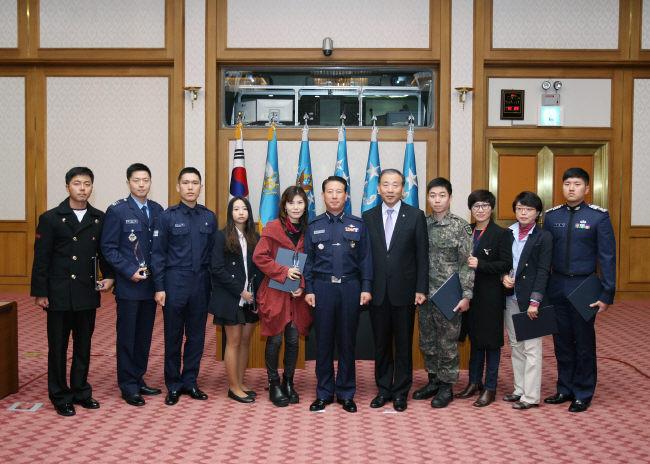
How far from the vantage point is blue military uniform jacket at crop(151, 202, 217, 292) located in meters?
4.23

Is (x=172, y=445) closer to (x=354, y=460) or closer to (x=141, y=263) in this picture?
(x=354, y=460)

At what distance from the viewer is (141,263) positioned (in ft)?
14.0

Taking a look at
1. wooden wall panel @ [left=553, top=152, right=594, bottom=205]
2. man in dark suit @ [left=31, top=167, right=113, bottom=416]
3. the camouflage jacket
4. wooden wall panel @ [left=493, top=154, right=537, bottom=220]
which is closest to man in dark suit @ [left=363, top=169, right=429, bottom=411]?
the camouflage jacket

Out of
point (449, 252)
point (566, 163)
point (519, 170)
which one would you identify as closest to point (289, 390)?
point (449, 252)

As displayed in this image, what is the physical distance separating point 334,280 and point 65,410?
1647 mm

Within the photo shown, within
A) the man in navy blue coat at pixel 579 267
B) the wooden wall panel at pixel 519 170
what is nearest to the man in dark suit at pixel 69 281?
the man in navy blue coat at pixel 579 267

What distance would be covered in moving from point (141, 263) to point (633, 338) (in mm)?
4386

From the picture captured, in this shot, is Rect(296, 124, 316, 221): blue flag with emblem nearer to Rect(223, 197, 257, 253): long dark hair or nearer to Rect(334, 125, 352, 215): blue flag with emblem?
Rect(334, 125, 352, 215): blue flag with emblem

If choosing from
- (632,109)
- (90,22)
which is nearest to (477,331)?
(632,109)

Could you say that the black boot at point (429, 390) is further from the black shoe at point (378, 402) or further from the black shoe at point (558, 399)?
the black shoe at point (558, 399)

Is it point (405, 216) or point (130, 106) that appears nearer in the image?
point (405, 216)

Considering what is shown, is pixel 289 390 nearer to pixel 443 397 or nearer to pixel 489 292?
pixel 443 397

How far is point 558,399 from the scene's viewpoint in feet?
14.1

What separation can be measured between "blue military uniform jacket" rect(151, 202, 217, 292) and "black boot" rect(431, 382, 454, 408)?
1575 millimetres
